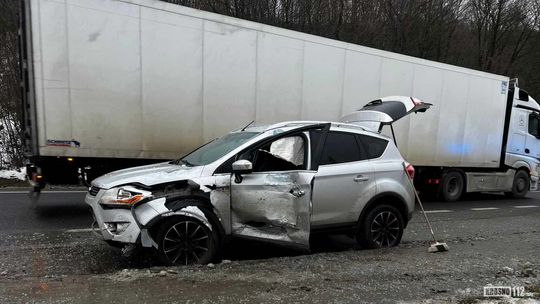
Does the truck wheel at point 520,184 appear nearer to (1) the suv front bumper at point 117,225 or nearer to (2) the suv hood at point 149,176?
(2) the suv hood at point 149,176

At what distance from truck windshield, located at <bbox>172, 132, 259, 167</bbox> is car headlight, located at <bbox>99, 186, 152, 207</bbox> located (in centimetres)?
80

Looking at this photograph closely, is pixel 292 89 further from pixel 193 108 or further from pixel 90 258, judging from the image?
pixel 90 258

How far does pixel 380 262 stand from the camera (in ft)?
17.8

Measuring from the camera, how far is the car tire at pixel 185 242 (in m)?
4.93

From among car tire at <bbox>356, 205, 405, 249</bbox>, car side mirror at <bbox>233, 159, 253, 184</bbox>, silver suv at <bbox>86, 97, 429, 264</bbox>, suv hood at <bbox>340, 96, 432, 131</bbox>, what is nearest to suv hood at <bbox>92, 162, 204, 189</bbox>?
silver suv at <bbox>86, 97, 429, 264</bbox>

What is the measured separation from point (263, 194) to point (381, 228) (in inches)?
80.0

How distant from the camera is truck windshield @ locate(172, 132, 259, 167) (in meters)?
5.52

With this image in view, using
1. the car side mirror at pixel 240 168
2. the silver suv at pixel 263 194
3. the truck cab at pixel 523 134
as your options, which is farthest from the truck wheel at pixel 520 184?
the car side mirror at pixel 240 168

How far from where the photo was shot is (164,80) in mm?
8320

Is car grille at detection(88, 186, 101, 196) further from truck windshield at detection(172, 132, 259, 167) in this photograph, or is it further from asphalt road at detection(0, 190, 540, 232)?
asphalt road at detection(0, 190, 540, 232)

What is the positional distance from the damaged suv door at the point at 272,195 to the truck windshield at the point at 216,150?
0.25m

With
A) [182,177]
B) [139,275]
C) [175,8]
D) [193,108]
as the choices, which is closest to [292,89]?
[193,108]

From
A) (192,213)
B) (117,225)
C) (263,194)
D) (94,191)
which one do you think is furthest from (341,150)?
(94,191)

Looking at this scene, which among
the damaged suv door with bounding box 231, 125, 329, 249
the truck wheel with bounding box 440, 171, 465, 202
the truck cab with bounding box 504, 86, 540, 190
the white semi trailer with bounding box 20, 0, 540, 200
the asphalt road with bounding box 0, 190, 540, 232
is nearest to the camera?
the damaged suv door with bounding box 231, 125, 329, 249
